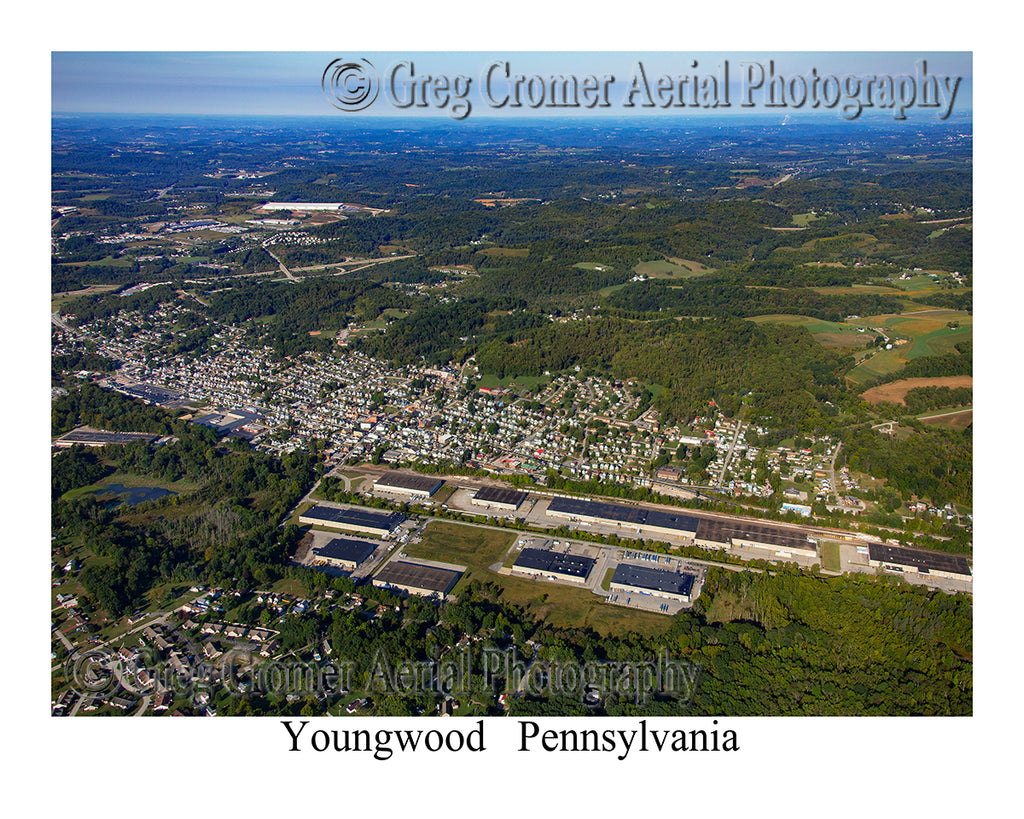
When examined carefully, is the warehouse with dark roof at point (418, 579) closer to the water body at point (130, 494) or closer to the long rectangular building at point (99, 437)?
the water body at point (130, 494)

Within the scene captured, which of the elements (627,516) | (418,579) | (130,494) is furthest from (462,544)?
(130,494)

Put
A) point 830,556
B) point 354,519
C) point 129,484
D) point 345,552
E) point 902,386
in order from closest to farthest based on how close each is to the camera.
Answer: point 830,556 → point 345,552 → point 354,519 → point 129,484 → point 902,386

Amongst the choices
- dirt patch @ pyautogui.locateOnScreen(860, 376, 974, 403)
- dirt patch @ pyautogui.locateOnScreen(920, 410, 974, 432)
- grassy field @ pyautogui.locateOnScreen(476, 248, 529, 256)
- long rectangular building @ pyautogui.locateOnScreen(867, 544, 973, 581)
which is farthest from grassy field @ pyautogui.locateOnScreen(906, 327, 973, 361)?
grassy field @ pyautogui.locateOnScreen(476, 248, 529, 256)

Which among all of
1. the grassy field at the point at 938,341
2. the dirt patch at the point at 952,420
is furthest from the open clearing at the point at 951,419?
the grassy field at the point at 938,341

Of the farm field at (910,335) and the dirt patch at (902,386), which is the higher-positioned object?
the farm field at (910,335)

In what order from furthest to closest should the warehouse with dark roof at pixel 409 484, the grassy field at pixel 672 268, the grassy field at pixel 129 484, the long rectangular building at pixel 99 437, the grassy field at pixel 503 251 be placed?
the grassy field at pixel 503 251
the grassy field at pixel 672 268
the long rectangular building at pixel 99 437
the grassy field at pixel 129 484
the warehouse with dark roof at pixel 409 484

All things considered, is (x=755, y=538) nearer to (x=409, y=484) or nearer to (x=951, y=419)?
(x=409, y=484)

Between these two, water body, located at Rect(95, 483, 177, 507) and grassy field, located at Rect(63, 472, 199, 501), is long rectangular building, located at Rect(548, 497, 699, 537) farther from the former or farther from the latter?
water body, located at Rect(95, 483, 177, 507)
